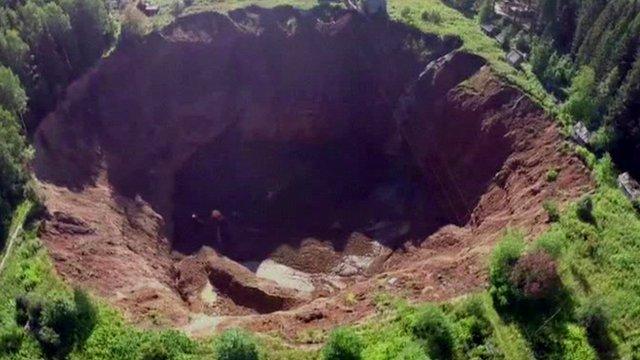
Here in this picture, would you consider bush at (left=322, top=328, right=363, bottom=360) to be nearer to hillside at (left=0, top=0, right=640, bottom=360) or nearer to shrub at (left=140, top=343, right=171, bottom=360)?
hillside at (left=0, top=0, right=640, bottom=360)

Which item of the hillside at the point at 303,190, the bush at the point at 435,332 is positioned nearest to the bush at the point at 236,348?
the hillside at the point at 303,190

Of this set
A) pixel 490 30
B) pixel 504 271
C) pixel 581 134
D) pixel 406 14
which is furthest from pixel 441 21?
pixel 504 271

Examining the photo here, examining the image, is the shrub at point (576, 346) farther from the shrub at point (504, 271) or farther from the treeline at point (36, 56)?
the treeline at point (36, 56)

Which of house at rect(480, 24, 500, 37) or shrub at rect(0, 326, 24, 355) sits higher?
house at rect(480, 24, 500, 37)

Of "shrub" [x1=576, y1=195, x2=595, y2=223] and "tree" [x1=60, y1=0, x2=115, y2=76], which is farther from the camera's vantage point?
"tree" [x1=60, y1=0, x2=115, y2=76]

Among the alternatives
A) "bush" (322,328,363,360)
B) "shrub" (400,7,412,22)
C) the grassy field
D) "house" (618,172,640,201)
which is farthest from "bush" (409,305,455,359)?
"shrub" (400,7,412,22)

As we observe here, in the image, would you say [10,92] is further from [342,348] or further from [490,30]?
[490,30]
